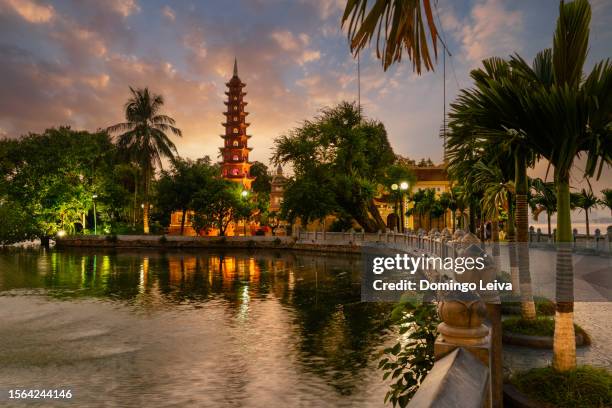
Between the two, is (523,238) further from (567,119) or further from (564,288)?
(567,119)

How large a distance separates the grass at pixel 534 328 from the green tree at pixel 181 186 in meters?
50.4

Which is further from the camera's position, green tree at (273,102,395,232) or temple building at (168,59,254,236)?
temple building at (168,59,254,236)

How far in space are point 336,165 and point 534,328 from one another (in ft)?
113

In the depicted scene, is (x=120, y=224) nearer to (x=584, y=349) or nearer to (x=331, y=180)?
(x=331, y=180)

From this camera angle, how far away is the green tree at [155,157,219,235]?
193 ft

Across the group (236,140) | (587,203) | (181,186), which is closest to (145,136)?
(181,186)

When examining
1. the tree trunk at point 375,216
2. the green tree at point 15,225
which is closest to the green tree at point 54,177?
the green tree at point 15,225

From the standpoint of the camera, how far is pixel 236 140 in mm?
82375

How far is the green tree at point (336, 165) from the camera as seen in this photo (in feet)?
141

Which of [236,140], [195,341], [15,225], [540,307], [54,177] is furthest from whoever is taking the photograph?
[236,140]

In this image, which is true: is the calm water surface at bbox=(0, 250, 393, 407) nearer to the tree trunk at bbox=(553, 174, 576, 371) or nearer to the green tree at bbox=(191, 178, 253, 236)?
the tree trunk at bbox=(553, 174, 576, 371)

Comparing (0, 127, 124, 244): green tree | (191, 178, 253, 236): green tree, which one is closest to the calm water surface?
(191, 178, 253, 236): green tree

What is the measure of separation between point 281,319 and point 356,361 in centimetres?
568

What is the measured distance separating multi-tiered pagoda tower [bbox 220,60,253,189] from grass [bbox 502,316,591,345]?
70294 mm
